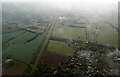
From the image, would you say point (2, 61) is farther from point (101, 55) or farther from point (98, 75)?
point (101, 55)

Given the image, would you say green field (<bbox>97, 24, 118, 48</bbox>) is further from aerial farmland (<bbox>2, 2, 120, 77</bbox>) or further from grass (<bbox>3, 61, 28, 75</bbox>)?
grass (<bbox>3, 61, 28, 75</bbox>)

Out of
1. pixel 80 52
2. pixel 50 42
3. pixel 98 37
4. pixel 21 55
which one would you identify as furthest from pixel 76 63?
pixel 98 37

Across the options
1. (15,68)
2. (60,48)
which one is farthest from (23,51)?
(60,48)

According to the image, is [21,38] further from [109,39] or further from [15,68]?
[109,39]

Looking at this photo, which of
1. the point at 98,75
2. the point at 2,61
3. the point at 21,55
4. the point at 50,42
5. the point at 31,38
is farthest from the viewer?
the point at 31,38

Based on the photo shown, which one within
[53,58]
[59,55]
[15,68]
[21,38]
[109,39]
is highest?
[21,38]

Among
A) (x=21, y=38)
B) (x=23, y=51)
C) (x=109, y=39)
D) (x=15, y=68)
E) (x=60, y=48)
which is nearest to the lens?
(x=15, y=68)

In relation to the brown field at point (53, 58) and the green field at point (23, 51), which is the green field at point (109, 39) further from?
the green field at point (23, 51)

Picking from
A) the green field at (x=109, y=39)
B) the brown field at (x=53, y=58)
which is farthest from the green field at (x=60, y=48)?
the green field at (x=109, y=39)
